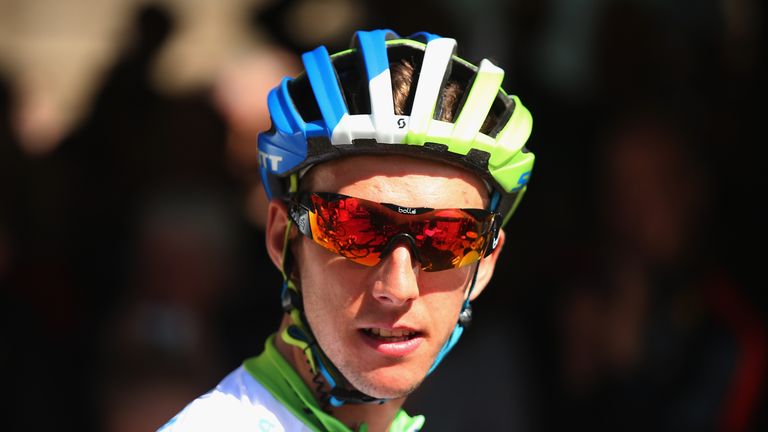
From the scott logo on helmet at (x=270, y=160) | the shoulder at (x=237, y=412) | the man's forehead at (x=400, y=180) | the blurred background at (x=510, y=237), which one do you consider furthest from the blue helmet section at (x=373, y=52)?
the blurred background at (x=510, y=237)

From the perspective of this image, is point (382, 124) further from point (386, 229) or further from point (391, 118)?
point (386, 229)

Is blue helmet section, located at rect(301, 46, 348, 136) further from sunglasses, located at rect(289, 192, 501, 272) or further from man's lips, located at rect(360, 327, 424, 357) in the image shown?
man's lips, located at rect(360, 327, 424, 357)

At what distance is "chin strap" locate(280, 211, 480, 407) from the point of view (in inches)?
146

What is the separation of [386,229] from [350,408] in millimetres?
703

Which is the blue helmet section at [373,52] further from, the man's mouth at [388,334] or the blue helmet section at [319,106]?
the man's mouth at [388,334]

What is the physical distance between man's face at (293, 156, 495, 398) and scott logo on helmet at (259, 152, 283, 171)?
0.55 ft

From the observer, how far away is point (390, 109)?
3564 millimetres

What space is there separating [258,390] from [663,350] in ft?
12.0

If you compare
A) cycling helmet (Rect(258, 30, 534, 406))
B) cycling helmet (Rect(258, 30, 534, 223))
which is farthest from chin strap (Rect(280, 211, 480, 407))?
cycling helmet (Rect(258, 30, 534, 223))

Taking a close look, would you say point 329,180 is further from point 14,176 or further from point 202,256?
point 14,176

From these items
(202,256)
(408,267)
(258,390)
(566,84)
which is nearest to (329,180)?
(408,267)

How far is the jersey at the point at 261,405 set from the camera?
3.61 m

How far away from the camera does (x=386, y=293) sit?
3.49 metres

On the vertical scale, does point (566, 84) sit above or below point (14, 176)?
above
